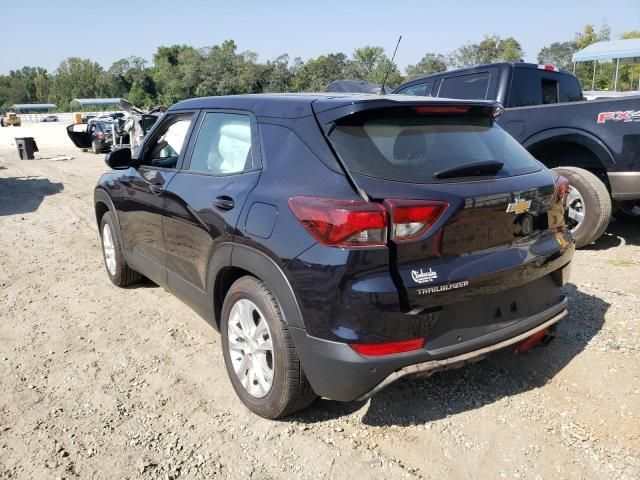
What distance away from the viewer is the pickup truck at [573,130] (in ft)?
16.8

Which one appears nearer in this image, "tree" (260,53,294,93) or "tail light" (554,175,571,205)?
"tail light" (554,175,571,205)

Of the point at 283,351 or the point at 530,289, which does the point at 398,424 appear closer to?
the point at 283,351

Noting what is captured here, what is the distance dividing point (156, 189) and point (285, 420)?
1.91 m

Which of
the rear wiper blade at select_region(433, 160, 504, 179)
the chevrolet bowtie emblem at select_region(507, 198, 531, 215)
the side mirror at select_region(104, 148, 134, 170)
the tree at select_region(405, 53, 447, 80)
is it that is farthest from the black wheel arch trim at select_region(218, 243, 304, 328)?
the tree at select_region(405, 53, 447, 80)

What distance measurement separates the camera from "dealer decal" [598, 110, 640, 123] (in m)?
4.98

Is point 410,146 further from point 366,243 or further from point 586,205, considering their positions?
point 586,205

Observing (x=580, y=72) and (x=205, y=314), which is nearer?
(x=205, y=314)

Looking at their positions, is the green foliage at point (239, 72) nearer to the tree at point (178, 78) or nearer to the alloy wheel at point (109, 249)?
the tree at point (178, 78)

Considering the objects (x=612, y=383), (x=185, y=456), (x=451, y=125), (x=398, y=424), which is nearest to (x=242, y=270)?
(x=185, y=456)

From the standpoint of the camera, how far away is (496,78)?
6270 mm

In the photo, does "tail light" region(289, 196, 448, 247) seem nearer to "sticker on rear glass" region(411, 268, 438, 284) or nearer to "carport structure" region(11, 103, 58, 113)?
"sticker on rear glass" region(411, 268, 438, 284)

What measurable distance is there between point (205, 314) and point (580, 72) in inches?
1740

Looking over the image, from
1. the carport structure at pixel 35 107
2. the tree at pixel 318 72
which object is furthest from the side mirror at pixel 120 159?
the carport structure at pixel 35 107

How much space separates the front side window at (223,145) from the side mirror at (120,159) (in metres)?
1.05
